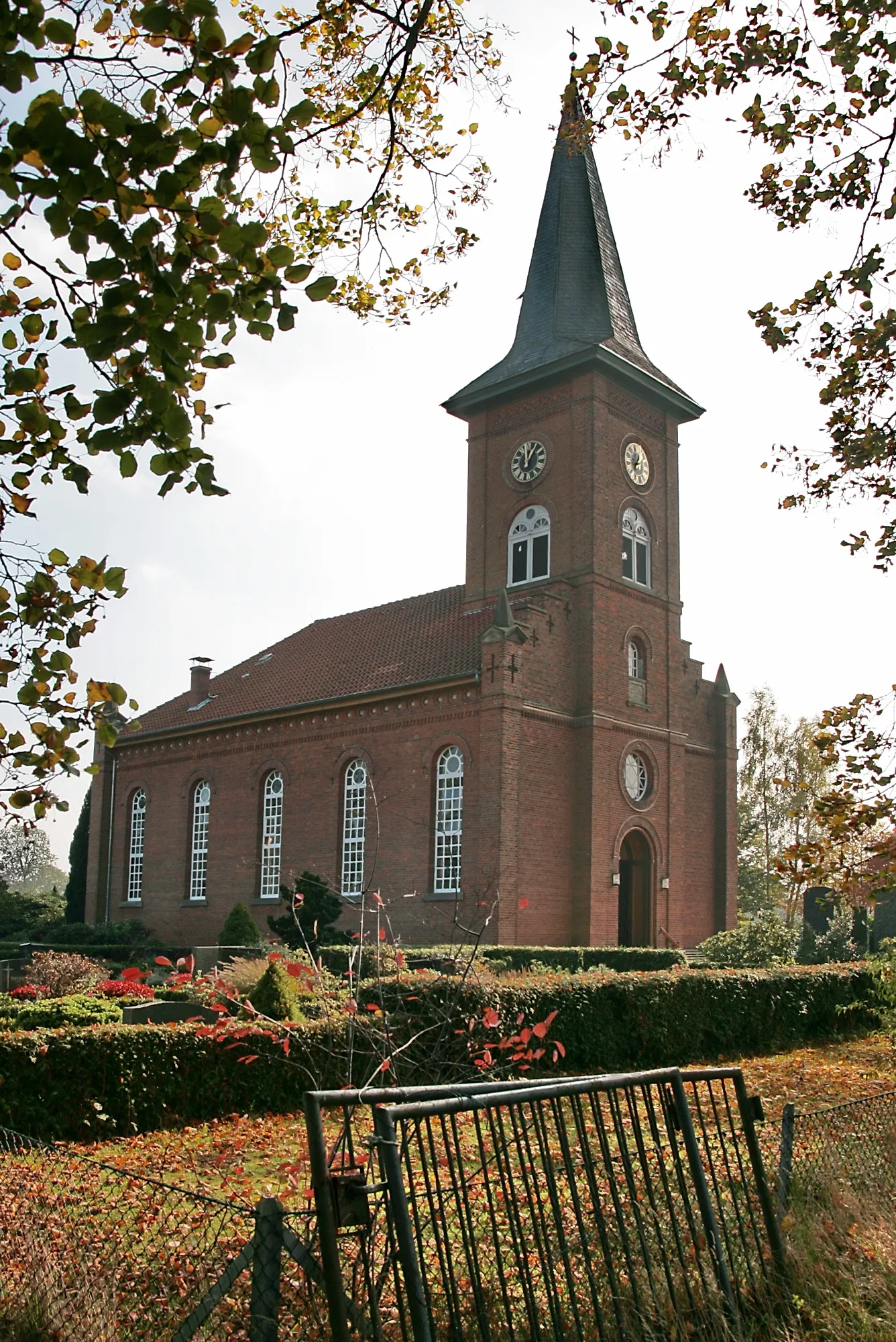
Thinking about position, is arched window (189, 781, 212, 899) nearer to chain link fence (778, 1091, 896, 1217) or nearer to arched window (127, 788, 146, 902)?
arched window (127, 788, 146, 902)

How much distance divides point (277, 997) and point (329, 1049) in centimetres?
431

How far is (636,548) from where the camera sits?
3127 cm

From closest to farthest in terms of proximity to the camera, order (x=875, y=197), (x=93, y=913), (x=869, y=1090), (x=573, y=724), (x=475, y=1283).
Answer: (x=475, y=1283), (x=875, y=197), (x=869, y=1090), (x=573, y=724), (x=93, y=913)

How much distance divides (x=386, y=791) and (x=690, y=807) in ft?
28.7

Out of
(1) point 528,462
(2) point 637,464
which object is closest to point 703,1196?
(1) point 528,462

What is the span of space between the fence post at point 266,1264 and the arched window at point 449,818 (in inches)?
912

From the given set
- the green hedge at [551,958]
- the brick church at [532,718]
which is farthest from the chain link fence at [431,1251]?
the brick church at [532,718]

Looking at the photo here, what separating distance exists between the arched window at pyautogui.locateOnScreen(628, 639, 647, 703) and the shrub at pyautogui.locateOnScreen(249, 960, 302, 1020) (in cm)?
1762

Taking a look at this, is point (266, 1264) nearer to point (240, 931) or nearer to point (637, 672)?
point (240, 931)

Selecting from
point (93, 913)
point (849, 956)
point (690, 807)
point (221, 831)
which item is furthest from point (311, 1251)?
point (93, 913)

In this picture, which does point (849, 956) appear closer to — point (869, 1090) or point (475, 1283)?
point (869, 1090)

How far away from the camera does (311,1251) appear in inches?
176

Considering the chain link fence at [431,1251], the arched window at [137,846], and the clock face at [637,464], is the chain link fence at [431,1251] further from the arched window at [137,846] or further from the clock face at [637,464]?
the arched window at [137,846]

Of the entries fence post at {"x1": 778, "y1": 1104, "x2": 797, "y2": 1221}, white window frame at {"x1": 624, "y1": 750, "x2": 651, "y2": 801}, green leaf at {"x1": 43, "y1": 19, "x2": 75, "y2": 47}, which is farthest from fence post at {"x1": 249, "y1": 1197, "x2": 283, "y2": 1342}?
white window frame at {"x1": 624, "y1": 750, "x2": 651, "y2": 801}
